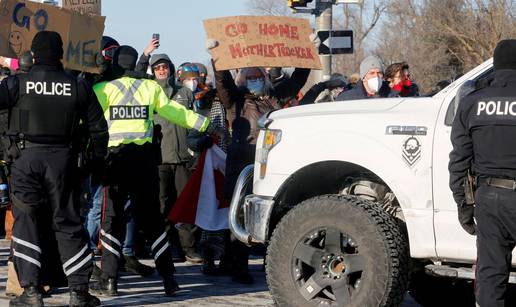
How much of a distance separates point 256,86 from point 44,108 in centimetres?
270

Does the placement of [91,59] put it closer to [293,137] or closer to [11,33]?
[11,33]

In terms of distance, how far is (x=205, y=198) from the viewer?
10773mm

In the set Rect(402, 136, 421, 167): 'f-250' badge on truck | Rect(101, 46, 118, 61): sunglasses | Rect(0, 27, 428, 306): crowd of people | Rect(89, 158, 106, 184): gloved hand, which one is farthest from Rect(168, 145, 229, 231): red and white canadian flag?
Rect(402, 136, 421, 167): 'f-250' badge on truck

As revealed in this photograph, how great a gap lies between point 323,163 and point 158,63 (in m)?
3.74

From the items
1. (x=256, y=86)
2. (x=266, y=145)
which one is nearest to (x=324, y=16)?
(x=256, y=86)

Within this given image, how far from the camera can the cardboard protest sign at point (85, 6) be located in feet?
38.6

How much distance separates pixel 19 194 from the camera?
7.86 meters

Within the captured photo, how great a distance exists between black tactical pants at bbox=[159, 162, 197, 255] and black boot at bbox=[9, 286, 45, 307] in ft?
11.2

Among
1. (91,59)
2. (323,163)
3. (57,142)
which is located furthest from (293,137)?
(91,59)

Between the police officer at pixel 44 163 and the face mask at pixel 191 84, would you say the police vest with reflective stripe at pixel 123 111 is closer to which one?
the police officer at pixel 44 163

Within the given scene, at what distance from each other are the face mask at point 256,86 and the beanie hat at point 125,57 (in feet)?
5.01

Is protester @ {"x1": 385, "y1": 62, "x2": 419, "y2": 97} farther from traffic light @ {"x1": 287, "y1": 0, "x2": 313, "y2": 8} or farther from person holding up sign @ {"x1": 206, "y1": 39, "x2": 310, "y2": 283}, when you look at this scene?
traffic light @ {"x1": 287, "y1": 0, "x2": 313, "y2": 8}

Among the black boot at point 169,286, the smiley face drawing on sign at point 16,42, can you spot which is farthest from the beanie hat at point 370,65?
the smiley face drawing on sign at point 16,42

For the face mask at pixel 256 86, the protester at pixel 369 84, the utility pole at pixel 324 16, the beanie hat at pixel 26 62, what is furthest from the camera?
the utility pole at pixel 324 16
